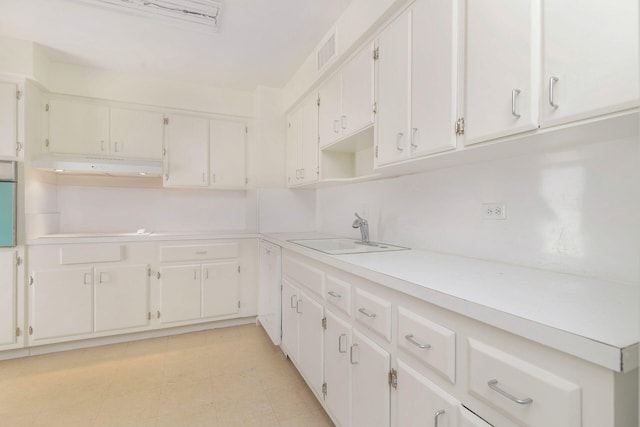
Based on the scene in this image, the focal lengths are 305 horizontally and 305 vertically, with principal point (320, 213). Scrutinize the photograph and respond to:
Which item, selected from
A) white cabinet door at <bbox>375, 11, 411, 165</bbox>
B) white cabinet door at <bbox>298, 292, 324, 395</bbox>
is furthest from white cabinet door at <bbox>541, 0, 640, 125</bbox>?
white cabinet door at <bbox>298, 292, 324, 395</bbox>

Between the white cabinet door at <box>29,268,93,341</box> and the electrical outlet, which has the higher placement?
the electrical outlet

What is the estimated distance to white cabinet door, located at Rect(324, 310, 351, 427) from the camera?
1.40 meters

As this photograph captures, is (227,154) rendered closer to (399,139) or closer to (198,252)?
(198,252)

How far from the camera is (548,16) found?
93cm

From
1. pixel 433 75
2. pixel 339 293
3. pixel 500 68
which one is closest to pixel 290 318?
pixel 339 293

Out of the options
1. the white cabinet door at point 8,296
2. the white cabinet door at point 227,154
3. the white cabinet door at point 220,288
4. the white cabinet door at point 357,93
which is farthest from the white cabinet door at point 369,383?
the white cabinet door at point 8,296

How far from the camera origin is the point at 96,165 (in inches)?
99.3

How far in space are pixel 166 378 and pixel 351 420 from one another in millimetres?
1452

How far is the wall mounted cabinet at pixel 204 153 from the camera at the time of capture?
307cm

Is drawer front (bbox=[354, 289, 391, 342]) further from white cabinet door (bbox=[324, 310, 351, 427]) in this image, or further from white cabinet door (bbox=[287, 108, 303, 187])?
white cabinet door (bbox=[287, 108, 303, 187])

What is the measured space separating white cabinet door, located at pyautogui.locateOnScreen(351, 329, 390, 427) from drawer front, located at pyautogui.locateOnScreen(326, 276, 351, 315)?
12cm

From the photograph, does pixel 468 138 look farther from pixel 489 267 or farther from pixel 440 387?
pixel 440 387

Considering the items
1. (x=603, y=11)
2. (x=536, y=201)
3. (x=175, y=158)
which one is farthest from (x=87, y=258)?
(x=603, y=11)

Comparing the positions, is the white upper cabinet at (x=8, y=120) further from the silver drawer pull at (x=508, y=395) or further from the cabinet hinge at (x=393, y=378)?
the silver drawer pull at (x=508, y=395)
